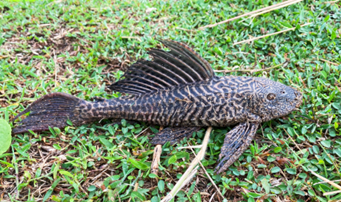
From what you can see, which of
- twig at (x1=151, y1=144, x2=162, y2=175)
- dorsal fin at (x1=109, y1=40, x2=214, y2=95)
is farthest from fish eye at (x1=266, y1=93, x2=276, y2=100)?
twig at (x1=151, y1=144, x2=162, y2=175)

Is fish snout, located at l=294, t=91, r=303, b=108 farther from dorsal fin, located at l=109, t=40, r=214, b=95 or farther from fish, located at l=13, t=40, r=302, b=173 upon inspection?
dorsal fin, located at l=109, t=40, r=214, b=95

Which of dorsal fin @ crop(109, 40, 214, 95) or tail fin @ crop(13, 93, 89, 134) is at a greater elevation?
dorsal fin @ crop(109, 40, 214, 95)

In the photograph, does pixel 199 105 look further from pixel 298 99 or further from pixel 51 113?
pixel 51 113

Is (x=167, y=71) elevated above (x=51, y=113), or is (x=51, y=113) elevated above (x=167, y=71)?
(x=167, y=71)

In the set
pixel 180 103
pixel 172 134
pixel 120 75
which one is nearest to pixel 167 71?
pixel 180 103

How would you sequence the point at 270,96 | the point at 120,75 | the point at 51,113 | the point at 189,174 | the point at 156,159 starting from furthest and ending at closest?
1. the point at 120,75
2. the point at 51,113
3. the point at 270,96
4. the point at 156,159
5. the point at 189,174

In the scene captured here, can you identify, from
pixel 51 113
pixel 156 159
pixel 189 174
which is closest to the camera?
pixel 189 174

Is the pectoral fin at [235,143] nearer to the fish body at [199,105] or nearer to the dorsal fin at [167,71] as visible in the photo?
the fish body at [199,105]
